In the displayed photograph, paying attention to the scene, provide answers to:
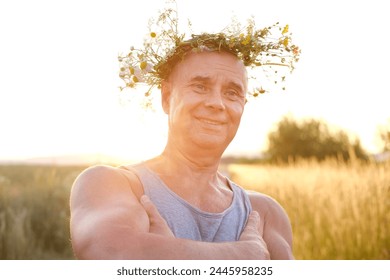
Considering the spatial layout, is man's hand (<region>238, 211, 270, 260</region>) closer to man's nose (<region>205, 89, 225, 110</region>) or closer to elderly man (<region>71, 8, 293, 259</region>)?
elderly man (<region>71, 8, 293, 259</region>)

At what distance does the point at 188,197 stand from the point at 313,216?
18.5ft

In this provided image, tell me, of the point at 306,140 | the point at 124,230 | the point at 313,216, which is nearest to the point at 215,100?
the point at 124,230

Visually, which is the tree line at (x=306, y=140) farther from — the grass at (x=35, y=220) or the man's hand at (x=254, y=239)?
the man's hand at (x=254, y=239)

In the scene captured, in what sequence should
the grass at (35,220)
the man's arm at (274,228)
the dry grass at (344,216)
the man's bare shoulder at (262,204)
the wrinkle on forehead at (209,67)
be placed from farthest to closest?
the grass at (35,220), the dry grass at (344,216), the man's bare shoulder at (262,204), the man's arm at (274,228), the wrinkle on forehead at (209,67)

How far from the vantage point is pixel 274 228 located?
2752 millimetres

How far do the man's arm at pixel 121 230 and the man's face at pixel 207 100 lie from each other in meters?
0.35

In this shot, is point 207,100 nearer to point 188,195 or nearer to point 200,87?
point 200,87

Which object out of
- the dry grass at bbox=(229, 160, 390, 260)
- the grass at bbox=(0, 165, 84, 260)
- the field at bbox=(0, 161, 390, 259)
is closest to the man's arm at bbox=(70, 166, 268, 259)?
the field at bbox=(0, 161, 390, 259)

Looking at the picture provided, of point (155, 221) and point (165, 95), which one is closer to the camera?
point (155, 221)

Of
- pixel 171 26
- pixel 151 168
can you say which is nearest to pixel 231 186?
pixel 151 168

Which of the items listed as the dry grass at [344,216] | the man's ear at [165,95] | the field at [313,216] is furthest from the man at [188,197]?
the dry grass at [344,216]

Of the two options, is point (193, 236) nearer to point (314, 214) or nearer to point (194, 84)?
point (194, 84)

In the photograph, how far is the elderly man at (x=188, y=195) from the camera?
2.26 metres
